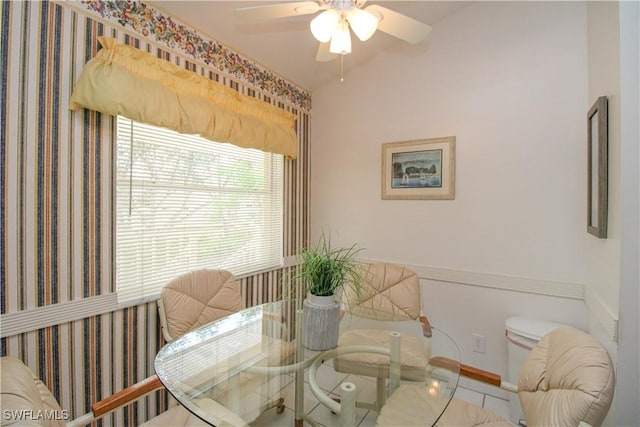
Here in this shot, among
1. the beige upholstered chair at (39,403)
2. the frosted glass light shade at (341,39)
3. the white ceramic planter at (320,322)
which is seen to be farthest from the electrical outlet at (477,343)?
the frosted glass light shade at (341,39)

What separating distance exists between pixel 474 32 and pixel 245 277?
276 centimetres

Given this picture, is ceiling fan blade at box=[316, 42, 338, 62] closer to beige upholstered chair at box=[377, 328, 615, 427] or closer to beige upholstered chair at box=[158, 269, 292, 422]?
beige upholstered chair at box=[158, 269, 292, 422]

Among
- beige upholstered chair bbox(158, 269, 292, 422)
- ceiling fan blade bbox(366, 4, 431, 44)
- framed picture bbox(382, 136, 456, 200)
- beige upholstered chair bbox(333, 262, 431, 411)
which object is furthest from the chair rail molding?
framed picture bbox(382, 136, 456, 200)

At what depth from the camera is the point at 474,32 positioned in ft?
8.14

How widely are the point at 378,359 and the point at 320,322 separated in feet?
1.32

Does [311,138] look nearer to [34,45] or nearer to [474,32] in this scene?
[474,32]

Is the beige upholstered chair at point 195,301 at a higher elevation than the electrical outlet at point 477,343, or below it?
higher

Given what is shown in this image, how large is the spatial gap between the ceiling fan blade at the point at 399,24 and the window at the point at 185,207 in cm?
145

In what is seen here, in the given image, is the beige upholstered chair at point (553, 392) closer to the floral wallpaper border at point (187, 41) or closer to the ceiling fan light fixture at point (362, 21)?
the ceiling fan light fixture at point (362, 21)

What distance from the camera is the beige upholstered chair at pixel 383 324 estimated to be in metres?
1.56

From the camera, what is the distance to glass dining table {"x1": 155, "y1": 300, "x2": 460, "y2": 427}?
1.28 m

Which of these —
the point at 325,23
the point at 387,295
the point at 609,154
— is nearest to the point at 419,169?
the point at 387,295

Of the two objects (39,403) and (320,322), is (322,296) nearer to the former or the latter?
(320,322)

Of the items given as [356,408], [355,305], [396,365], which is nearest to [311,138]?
[355,305]
